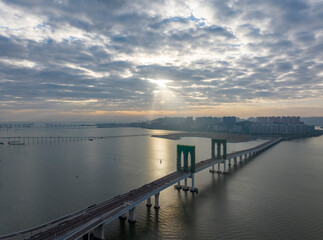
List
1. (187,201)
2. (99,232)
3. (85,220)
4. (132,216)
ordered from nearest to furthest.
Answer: (85,220) → (99,232) → (132,216) → (187,201)

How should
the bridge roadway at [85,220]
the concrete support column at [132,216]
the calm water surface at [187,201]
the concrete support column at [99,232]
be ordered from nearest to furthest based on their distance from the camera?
1. the bridge roadway at [85,220]
2. the concrete support column at [99,232]
3. the calm water surface at [187,201]
4. the concrete support column at [132,216]

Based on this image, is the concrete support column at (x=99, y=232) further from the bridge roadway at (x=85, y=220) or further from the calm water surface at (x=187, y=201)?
the calm water surface at (x=187, y=201)

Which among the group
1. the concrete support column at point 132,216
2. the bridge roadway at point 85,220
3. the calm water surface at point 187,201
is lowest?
the calm water surface at point 187,201

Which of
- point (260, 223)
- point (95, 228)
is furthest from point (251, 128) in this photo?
point (95, 228)

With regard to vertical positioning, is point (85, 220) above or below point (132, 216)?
above

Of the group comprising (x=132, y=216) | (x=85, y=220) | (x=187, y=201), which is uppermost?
(x=85, y=220)

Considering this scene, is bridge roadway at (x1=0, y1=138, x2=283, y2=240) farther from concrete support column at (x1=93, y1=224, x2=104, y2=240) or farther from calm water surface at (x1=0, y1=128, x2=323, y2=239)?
calm water surface at (x1=0, y1=128, x2=323, y2=239)

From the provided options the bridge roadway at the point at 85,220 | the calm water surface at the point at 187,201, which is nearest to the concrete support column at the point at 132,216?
the bridge roadway at the point at 85,220

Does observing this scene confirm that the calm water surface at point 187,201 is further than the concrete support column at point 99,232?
Yes

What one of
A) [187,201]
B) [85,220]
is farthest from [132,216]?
[187,201]

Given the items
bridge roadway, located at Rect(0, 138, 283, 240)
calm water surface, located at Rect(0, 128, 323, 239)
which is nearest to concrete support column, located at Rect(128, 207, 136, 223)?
bridge roadway, located at Rect(0, 138, 283, 240)

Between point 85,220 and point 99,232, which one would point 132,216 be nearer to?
point 99,232
